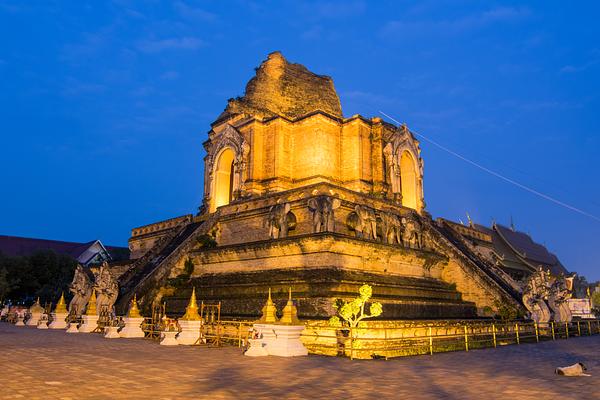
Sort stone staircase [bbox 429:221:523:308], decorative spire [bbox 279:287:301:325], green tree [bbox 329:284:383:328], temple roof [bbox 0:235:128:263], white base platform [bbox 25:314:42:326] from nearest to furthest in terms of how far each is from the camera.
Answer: decorative spire [bbox 279:287:301:325] < green tree [bbox 329:284:383:328] < stone staircase [bbox 429:221:523:308] < white base platform [bbox 25:314:42:326] < temple roof [bbox 0:235:128:263]

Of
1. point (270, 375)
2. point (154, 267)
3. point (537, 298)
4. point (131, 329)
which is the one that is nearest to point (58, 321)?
point (154, 267)

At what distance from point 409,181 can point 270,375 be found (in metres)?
22.8

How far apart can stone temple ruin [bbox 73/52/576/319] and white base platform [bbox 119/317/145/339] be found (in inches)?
102

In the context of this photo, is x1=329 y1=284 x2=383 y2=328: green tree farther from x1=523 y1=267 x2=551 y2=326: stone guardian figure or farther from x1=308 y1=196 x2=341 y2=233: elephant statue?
x1=523 y1=267 x2=551 y2=326: stone guardian figure

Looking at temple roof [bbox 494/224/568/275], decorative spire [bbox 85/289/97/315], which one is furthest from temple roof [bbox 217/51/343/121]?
temple roof [bbox 494/224/568/275]

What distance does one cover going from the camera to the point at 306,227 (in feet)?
66.4

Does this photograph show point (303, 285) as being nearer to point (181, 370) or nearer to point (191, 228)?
point (181, 370)

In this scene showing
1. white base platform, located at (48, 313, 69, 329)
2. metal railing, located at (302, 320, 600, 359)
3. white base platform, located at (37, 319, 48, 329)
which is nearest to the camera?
metal railing, located at (302, 320, 600, 359)

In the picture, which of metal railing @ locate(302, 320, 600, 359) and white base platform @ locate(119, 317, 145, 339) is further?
white base platform @ locate(119, 317, 145, 339)

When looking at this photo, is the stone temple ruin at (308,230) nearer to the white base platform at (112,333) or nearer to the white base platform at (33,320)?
the white base platform at (112,333)

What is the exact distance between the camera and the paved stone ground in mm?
7328

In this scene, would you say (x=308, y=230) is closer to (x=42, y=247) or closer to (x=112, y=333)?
(x=112, y=333)

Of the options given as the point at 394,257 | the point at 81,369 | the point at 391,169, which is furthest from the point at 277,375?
the point at 391,169

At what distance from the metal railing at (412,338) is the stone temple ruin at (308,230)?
1.32 m
